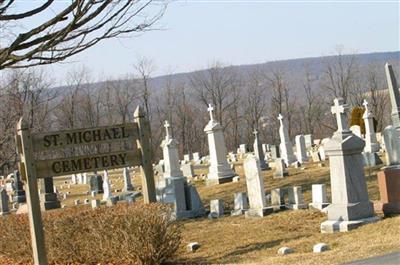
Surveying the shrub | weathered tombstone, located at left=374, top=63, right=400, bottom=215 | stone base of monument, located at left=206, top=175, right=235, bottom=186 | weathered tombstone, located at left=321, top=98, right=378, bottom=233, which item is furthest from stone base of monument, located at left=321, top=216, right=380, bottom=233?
stone base of monument, located at left=206, top=175, right=235, bottom=186

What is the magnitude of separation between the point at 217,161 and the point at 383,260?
17498 mm

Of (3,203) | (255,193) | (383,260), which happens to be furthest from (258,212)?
(3,203)

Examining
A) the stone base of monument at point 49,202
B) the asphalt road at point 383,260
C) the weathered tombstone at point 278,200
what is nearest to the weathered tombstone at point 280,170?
the weathered tombstone at point 278,200

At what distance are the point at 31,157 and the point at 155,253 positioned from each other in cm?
245

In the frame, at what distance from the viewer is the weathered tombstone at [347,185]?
38.0ft

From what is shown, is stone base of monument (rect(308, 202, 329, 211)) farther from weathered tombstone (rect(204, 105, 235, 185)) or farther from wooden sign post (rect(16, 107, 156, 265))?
weathered tombstone (rect(204, 105, 235, 185))

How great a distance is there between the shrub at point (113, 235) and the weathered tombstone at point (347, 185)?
3181 millimetres

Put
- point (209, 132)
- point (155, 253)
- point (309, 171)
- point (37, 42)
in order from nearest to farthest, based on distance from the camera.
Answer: point (155, 253) → point (37, 42) → point (309, 171) → point (209, 132)

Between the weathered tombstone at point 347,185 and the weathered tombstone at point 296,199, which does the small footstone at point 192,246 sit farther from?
the weathered tombstone at point 296,199

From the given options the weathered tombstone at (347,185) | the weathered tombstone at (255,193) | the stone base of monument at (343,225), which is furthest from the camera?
the weathered tombstone at (255,193)

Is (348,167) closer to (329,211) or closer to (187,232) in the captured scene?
(329,211)

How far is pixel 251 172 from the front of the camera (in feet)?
50.0

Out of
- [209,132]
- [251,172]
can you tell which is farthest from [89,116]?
[251,172]

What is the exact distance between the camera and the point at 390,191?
1226 centimetres
